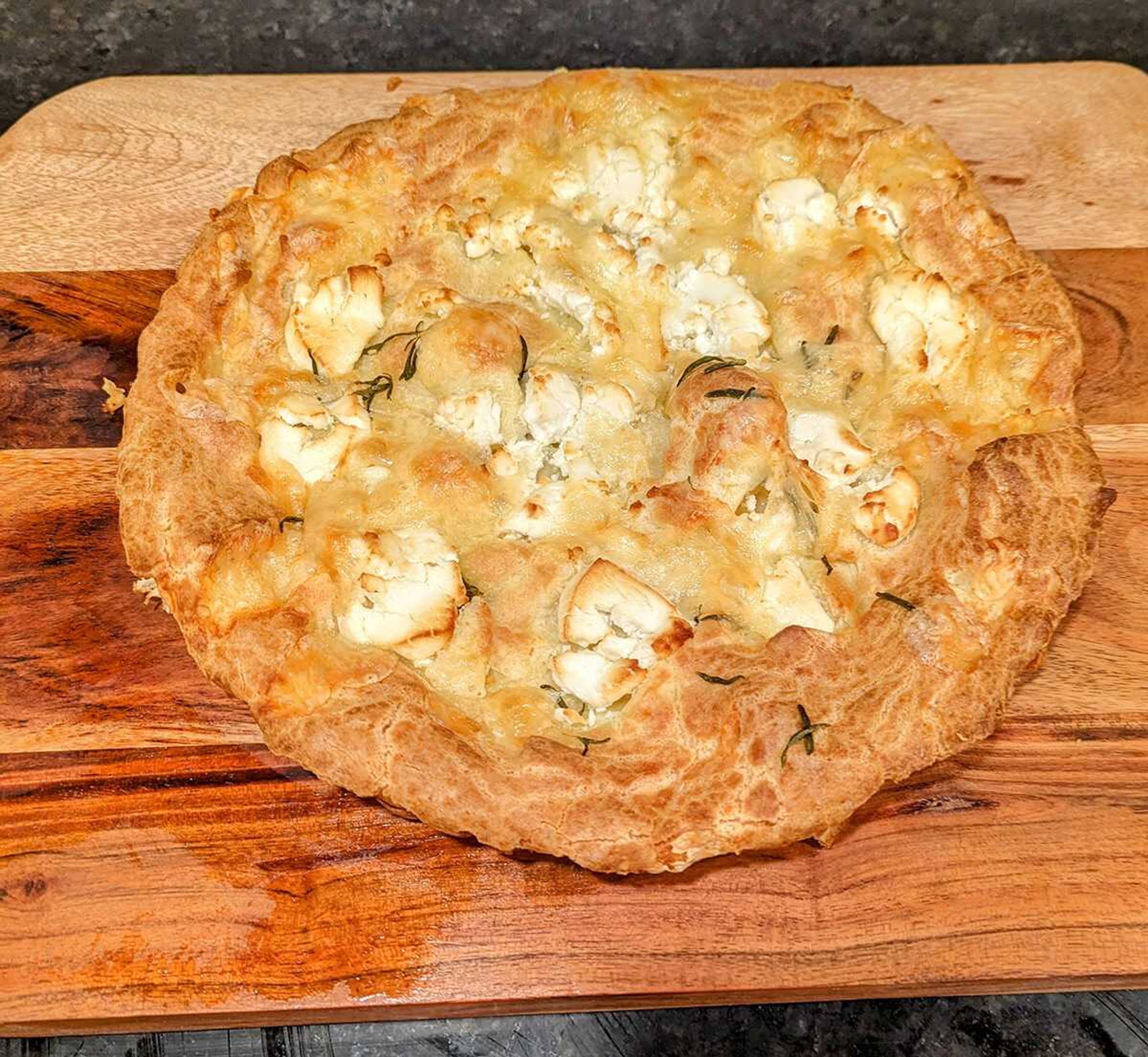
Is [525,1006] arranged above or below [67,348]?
below

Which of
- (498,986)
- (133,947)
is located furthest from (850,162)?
(133,947)

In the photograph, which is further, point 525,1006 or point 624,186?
point 624,186

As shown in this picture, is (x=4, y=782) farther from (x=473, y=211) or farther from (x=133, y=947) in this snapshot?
(x=473, y=211)

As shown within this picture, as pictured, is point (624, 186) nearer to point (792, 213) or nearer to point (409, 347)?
point (792, 213)

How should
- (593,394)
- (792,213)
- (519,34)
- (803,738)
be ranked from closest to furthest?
1. (803,738)
2. (593,394)
3. (792,213)
4. (519,34)

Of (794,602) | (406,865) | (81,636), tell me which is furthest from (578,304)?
(81,636)
